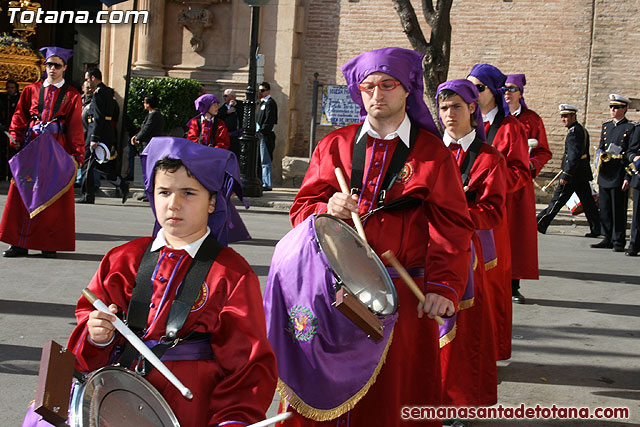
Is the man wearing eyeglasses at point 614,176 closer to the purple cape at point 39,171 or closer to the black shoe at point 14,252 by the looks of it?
the purple cape at point 39,171

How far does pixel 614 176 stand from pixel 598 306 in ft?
18.1

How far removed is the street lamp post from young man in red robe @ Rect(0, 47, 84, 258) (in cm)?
765

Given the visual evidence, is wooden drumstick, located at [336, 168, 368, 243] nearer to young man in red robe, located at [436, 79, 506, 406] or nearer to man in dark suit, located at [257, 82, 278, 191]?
young man in red robe, located at [436, 79, 506, 406]

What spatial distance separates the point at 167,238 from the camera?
11.1 feet

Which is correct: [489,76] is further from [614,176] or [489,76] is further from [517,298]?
[614,176]

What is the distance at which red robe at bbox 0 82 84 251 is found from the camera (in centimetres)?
976

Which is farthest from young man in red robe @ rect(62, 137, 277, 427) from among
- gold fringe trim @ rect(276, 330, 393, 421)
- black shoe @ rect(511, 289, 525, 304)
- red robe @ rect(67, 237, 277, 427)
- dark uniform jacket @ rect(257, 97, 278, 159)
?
dark uniform jacket @ rect(257, 97, 278, 159)

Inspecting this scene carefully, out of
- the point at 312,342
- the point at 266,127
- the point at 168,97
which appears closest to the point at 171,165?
the point at 312,342

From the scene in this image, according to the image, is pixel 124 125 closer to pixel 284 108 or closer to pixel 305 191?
pixel 284 108

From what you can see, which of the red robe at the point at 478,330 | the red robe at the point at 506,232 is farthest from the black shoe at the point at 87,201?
the red robe at the point at 478,330

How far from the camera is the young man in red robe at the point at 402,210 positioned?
397cm

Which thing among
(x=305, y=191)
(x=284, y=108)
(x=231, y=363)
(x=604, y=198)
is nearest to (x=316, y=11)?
(x=284, y=108)

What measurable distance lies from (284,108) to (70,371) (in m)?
18.8

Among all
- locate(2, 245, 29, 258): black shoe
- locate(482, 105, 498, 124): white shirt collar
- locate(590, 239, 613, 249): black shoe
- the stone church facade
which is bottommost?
locate(2, 245, 29, 258): black shoe
